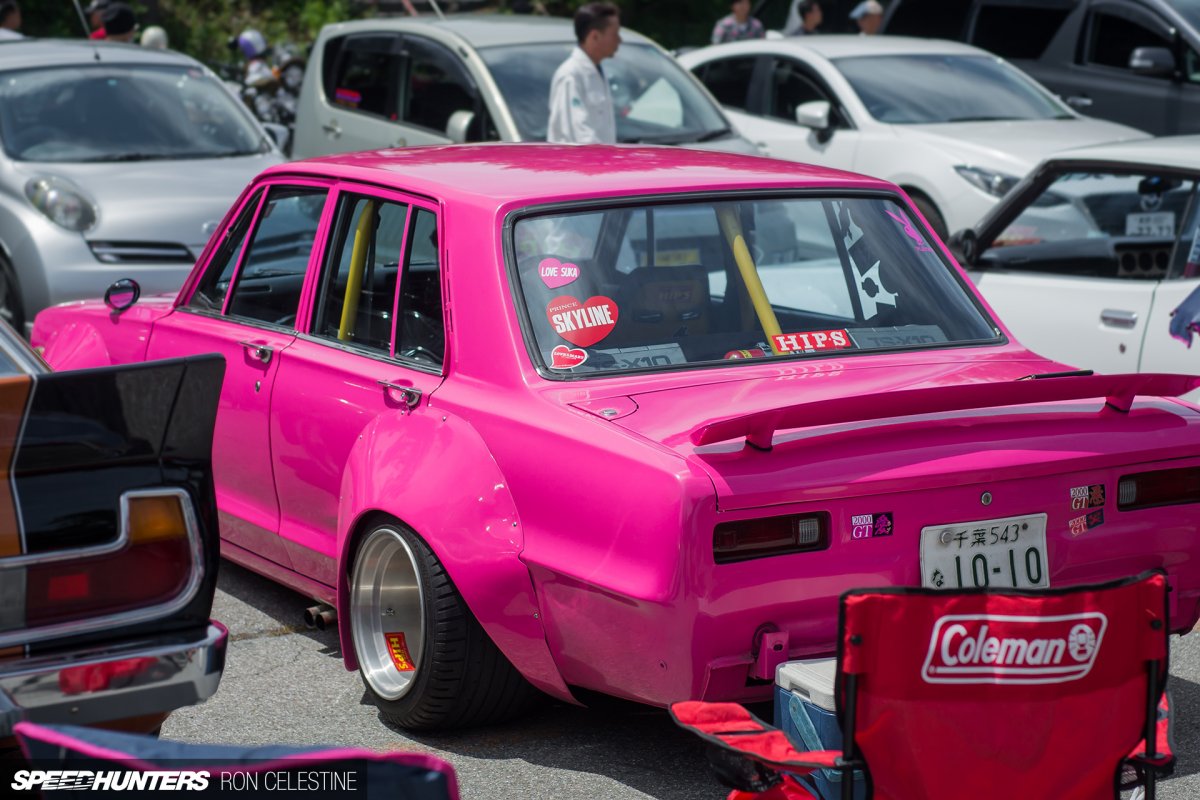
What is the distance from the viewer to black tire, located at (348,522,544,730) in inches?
164

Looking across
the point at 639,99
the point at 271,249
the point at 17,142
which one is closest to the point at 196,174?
the point at 17,142

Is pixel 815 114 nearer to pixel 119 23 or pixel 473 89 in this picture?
pixel 473 89

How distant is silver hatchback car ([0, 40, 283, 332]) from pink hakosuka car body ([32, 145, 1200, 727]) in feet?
12.4

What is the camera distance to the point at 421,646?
4254mm

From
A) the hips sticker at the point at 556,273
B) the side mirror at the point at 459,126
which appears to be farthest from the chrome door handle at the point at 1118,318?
the side mirror at the point at 459,126

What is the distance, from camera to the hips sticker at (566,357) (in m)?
4.22

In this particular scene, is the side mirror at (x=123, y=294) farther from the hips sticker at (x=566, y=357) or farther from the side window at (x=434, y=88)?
the side window at (x=434, y=88)

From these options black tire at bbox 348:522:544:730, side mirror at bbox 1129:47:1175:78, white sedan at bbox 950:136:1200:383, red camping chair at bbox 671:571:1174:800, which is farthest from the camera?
side mirror at bbox 1129:47:1175:78

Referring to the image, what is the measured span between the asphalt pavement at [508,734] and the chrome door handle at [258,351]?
36.1 inches

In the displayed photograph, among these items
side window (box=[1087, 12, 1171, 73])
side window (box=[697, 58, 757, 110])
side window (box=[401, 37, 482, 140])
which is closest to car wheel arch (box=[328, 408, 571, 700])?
side window (box=[401, 37, 482, 140])

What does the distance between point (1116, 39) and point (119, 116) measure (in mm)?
7403

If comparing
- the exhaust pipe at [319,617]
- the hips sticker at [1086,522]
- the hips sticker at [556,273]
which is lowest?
the exhaust pipe at [319,617]

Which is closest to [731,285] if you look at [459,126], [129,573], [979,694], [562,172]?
[562,172]

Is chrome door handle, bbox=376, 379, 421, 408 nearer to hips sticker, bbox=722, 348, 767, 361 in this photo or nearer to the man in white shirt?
hips sticker, bbox=722, 348, 767, 361
